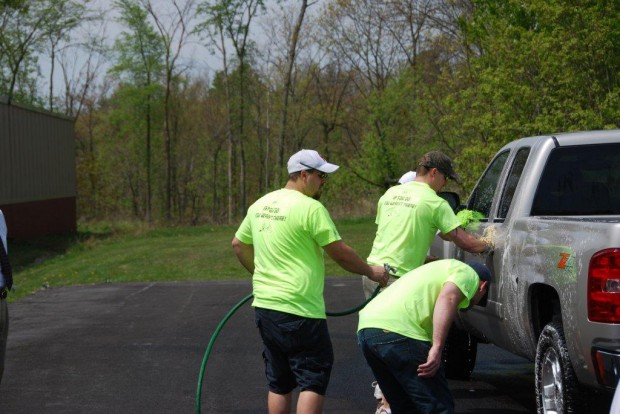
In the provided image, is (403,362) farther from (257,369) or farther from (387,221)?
(257,369)

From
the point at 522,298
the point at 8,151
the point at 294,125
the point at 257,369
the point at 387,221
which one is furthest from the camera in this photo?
the point at 294,125

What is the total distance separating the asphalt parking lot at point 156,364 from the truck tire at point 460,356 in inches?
7.6

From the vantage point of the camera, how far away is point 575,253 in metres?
6.29

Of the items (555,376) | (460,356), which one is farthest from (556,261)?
(460,356)

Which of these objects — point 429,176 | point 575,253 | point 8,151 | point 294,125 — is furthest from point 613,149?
point 294,125

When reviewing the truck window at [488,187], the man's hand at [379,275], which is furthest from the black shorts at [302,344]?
the truck window at [488,187]

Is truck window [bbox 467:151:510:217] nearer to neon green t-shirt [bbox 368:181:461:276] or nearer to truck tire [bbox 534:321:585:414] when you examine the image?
neon green t-shirt [bbox 368:181:461:276]

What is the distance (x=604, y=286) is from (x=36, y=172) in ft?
101

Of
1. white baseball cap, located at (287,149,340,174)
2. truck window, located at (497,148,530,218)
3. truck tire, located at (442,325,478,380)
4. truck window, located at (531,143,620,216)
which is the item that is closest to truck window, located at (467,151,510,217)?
truck window, located at (497,148,530,218)

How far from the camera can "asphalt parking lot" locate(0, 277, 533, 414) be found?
8.95 meters

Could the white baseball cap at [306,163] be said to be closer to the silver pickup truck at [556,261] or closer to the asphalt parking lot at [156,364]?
the silver pickup truck at [556,261]

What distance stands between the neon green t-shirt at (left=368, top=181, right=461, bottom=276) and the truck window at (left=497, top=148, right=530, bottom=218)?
0.69m

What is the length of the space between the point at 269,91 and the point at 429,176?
51.9 meters

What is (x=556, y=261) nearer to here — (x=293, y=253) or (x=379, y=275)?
(x=379, y=275)
